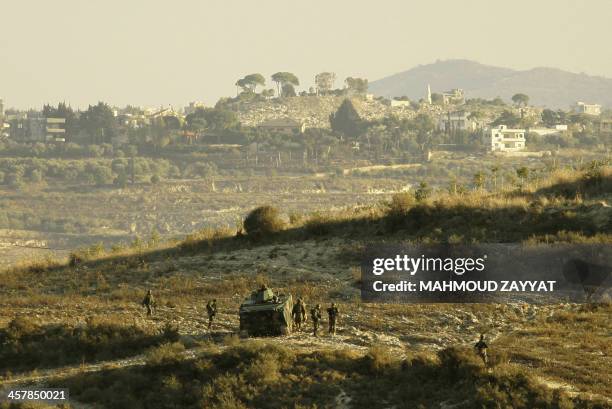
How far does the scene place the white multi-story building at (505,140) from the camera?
176750mm

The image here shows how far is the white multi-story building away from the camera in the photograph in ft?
580

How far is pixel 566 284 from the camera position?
33.9 m

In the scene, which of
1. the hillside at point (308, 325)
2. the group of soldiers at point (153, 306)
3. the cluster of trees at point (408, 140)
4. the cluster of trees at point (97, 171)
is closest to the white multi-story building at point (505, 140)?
the cluster of trees at point (408, 140)

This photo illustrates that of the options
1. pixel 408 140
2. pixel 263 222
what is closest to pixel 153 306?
pixel 263 222

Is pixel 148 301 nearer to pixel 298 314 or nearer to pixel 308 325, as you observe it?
pixel 308 325

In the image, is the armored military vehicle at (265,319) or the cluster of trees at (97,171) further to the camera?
the cluster of trees at (97,171)

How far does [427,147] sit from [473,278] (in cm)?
15152

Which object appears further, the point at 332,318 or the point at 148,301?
the point at 148,301

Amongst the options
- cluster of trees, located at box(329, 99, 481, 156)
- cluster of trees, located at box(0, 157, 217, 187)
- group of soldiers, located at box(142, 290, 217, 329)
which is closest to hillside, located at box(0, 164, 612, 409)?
group of soldiers, located at box(142, 290, 217, 329)

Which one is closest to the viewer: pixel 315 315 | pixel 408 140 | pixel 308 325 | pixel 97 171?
pixel 315 315

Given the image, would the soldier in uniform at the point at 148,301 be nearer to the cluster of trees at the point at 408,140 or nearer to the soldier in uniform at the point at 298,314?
the soldier in uniform at the point at 298,314

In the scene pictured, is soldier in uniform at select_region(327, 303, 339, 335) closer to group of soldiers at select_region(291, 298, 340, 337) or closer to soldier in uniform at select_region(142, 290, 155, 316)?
group of soldiers at select_region(291, 298, 340, 337)

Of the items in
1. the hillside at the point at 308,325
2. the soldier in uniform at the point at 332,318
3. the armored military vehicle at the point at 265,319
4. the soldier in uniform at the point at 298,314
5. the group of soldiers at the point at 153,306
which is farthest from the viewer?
the group of soldiers at the point at 153,306

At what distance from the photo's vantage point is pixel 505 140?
7042 inches
